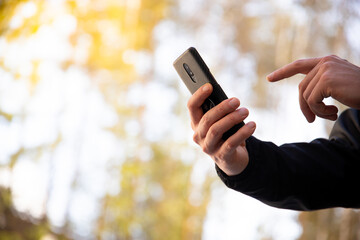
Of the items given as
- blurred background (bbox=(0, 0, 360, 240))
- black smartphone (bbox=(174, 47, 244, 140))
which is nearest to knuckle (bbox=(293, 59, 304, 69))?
black smartphone (bbox=(174, 47, 244, 140))

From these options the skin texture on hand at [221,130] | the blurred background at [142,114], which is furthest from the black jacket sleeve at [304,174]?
the blurred background at [142,114]

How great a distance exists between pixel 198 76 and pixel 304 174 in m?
0.34

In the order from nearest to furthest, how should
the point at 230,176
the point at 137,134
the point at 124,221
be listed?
the point at 230,176
the point at 124,221
the point at 137,134

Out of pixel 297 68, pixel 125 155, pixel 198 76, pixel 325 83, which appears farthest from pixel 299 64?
pixel 125 155

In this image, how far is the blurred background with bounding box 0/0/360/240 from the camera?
245 inches

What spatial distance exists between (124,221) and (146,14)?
572 centimetres

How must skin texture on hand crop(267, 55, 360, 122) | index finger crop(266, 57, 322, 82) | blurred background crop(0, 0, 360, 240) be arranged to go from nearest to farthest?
skin texture on hand crop(267, 55, 360, 122), index finger crop(266, 57, 322, 82), blurred background crop(0, 0, 360, 240)

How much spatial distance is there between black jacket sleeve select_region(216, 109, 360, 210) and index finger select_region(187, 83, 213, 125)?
0.45 feet

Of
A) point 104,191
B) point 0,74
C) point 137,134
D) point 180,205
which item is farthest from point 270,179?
point 180,205

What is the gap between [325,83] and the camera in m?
0.66

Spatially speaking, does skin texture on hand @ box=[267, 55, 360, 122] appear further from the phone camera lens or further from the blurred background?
the blurred background

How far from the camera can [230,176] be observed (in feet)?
2.49

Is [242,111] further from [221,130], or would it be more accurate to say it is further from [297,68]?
[297,68]

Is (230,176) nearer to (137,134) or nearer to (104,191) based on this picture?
(104,191)
